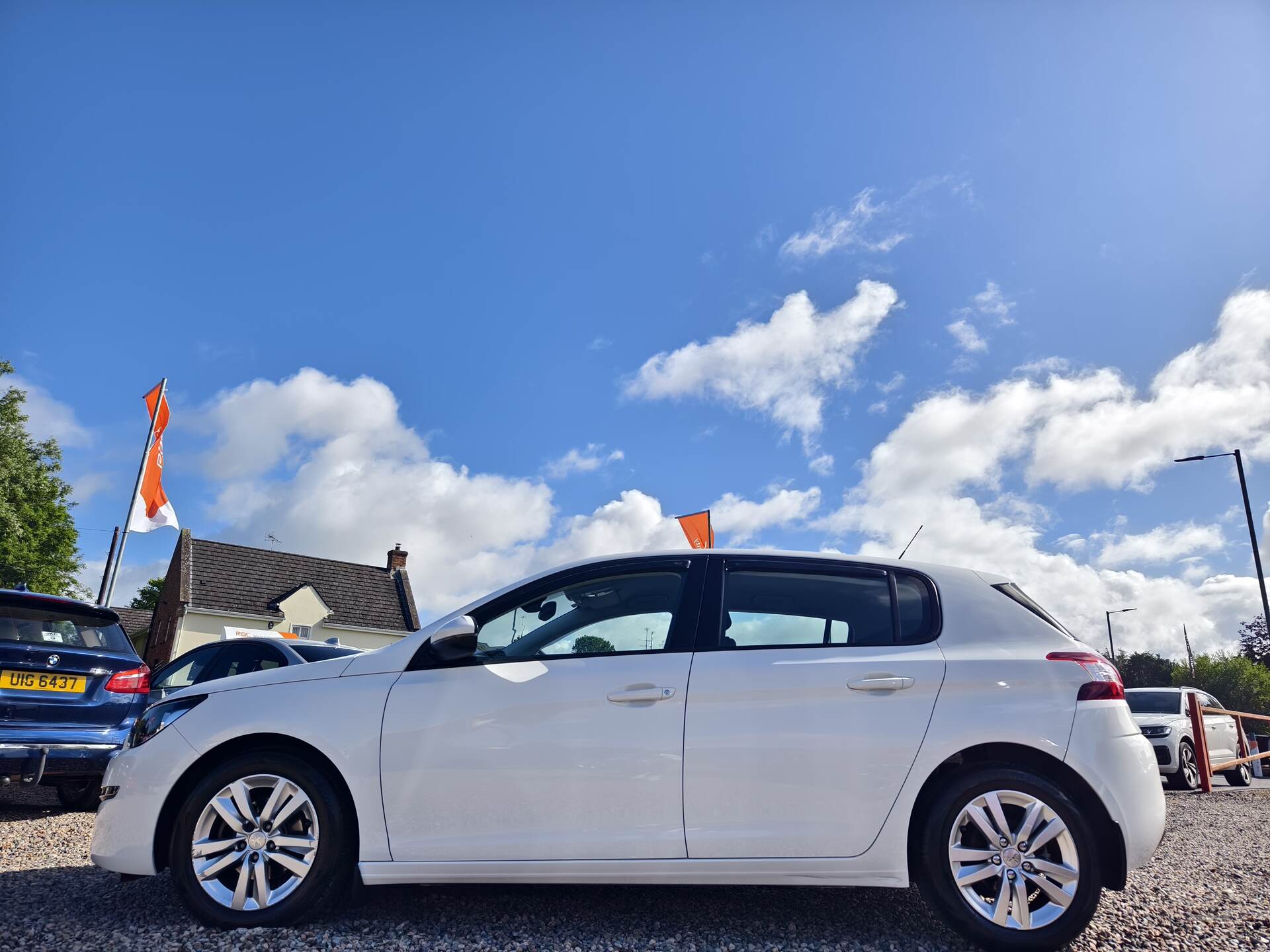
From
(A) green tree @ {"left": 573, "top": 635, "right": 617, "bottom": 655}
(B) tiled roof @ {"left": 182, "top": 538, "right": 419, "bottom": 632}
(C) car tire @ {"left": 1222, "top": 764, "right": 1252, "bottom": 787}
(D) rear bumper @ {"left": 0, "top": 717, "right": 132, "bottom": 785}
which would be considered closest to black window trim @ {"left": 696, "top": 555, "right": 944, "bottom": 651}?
(A) green tree @ {"left": 573, "top": 635, "right": 617, "bottom": 655}

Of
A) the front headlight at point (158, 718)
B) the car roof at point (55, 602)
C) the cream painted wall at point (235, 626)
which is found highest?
the cream painted wall at point (235, 626)

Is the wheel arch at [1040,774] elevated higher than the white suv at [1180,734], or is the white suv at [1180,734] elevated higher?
the wheel arch at [1040,774]

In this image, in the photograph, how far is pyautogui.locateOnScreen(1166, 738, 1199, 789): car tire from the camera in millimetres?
11023

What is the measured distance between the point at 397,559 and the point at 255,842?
116 feet

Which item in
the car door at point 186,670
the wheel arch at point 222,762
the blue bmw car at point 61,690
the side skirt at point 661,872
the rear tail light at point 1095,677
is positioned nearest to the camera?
the side skirt at point 661,872

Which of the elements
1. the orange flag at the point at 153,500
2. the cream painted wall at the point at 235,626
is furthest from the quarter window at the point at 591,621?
the cream painted wall at the point at 235,626

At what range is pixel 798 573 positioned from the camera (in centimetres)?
387

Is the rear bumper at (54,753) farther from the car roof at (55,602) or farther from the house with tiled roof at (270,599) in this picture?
the house with tiled roof at (270,599)

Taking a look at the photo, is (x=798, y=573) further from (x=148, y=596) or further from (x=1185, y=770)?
(x=148, y=596)

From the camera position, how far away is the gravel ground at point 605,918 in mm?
3303

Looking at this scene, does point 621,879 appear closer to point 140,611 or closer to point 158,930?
point 158,930

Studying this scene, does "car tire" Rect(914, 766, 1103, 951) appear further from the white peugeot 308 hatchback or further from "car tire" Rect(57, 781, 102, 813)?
"car tire" Rect(57, 781, 102, 813)

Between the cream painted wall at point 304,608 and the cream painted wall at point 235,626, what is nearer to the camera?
the cream painted wall at point 235,626

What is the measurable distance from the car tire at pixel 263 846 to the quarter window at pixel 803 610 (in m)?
1.83
